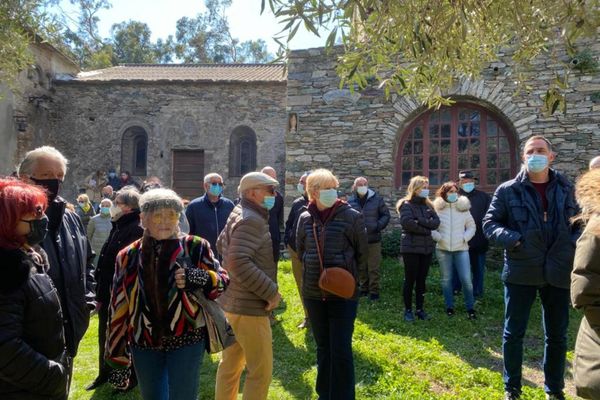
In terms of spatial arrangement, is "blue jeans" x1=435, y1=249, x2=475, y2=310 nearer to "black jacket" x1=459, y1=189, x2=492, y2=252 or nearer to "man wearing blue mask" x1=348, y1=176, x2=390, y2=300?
"black jacket" x1=459, y1=189, x2=492, y2=252

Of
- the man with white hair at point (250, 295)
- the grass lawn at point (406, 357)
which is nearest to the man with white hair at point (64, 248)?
the man with white hair at point (250, 295)

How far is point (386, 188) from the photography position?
9805 millimetres

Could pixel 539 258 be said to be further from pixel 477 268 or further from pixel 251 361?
pixel 477 268

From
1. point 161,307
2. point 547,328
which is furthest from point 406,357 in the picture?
point 161,307

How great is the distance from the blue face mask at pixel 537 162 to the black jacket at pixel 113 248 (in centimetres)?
337

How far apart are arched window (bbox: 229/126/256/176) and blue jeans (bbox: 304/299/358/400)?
41.6ft

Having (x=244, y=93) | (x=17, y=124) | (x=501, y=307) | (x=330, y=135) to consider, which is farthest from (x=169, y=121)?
(x=501, y=307)

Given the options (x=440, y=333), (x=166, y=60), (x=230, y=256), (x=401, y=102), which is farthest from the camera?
(x=166, y=60)

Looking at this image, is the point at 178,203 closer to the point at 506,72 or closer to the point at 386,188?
the point at 386,188

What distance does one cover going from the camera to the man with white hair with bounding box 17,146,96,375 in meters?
2.79

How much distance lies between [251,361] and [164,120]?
45.3 feet

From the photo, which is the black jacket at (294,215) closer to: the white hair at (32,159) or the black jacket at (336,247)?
the black jacket at (336,247)

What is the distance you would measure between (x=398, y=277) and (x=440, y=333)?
2.53 metres

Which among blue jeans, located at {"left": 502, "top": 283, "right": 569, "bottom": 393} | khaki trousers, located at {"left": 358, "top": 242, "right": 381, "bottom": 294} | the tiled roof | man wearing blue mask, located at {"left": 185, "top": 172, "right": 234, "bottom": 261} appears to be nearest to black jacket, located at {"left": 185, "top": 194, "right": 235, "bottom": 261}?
man wearing blue mask, located at {"left": 185, "top": 172, "right": 234, "bottom": 261}
